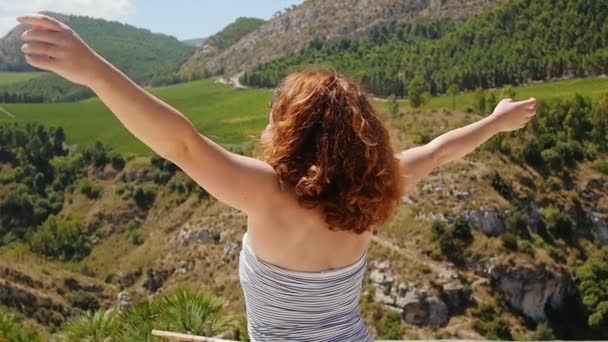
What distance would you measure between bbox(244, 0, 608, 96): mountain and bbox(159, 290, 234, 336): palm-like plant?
121 feet

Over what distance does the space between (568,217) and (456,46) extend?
34.0 m

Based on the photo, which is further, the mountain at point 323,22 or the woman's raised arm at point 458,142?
the mountain at point 323,22

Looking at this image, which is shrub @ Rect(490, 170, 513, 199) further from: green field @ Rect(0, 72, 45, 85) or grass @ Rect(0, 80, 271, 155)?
green field @ Rect(0, 72, 45, 85)

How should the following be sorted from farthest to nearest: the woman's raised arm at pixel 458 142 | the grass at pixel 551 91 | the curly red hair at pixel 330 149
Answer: the grass at pixel 551 91 < the woman's raised arm at pixel 458 142 < the curly red hair at pixel 330 149

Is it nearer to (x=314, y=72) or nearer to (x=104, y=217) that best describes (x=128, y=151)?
(x=104, y=217)

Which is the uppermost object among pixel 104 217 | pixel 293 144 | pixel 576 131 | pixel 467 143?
pixel 293 144

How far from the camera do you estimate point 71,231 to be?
46.6m

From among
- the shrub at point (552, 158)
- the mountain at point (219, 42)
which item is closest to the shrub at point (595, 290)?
the shrub at point (552, 158)

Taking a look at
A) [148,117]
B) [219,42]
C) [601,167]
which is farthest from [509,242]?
[219,42]

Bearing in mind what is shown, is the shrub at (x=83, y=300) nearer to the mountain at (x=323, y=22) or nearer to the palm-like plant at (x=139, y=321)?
the palm-like plant at (x=139, y=321)

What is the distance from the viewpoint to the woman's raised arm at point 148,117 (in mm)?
1128

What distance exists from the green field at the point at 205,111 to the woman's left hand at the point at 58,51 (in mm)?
41100

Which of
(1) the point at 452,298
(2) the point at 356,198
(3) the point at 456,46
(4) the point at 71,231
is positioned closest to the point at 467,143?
(2) the point at 356,198

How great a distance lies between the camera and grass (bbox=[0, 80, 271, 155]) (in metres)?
57.8
